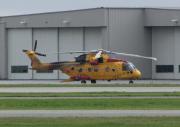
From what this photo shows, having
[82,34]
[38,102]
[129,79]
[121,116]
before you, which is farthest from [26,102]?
[82,34]

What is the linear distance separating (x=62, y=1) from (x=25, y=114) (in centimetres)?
5164

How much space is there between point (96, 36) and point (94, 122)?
161 ft

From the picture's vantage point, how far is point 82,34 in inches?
2744

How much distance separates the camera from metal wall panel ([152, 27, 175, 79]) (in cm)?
6819

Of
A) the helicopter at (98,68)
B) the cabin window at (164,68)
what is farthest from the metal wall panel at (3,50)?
the cabin window at (164,68)

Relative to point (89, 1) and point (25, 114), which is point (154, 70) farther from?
point (25, 114)

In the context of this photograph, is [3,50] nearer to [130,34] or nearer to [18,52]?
[18,52]

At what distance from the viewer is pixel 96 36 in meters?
69.6

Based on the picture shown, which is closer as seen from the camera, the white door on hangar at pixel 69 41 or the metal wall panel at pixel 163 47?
the metal wall panel at pixel 163 47

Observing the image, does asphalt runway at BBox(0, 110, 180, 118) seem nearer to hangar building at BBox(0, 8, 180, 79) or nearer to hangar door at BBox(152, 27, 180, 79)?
hangar building at BBox(0, 8, 180, 79)

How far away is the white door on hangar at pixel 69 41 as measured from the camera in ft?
229

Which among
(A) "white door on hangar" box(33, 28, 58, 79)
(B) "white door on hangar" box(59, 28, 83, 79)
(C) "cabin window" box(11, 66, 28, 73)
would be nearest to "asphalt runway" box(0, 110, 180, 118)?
(B) "white door on hangar" box(59, 28, 83, 79)

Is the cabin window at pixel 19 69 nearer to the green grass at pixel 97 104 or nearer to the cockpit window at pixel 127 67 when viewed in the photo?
the cockpit window at pixel 127 67

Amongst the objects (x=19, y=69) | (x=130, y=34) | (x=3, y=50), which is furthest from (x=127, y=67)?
(x=3, y=50)
